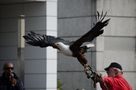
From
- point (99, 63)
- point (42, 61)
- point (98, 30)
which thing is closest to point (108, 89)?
point (98, 30)

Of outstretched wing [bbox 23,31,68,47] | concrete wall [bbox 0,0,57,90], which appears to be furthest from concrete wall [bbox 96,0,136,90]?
outstretched wing [bbox 23,31,68,47]

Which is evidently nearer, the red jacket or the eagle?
the eagle

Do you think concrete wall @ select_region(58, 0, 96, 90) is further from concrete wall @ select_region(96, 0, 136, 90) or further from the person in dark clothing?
the person in dark clothing

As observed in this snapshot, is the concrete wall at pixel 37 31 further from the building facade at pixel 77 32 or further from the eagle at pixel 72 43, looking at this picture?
the eagle at pixel 72 43

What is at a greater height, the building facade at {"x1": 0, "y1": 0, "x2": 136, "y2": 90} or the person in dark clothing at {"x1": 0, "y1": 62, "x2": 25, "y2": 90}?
the building facade at {"x1": 0, "y1": 0, "x2": 136, "y2": 90}

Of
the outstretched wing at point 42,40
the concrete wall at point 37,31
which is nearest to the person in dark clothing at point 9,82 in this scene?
the outstretched wing at point 42,40

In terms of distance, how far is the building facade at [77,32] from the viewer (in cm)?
1948

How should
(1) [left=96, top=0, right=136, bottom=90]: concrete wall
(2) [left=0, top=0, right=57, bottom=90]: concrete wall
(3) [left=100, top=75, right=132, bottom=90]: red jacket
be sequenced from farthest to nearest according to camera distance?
1. (1) [left=96, top=0, right=136, bottom=90]: concrete wall
2. (2) [left=0, top=0, right=57, bottom=90]: concrete wall
3. (3) [left=100, top=75, right=132, bottom=90]: red jacket

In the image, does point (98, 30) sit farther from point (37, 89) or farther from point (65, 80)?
point (65, 80)

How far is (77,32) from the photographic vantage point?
21531mm

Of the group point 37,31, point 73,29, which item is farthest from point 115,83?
point 73,29

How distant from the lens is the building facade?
63.9ft

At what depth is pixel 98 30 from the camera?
10555 mm

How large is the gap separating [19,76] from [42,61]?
248 inches
